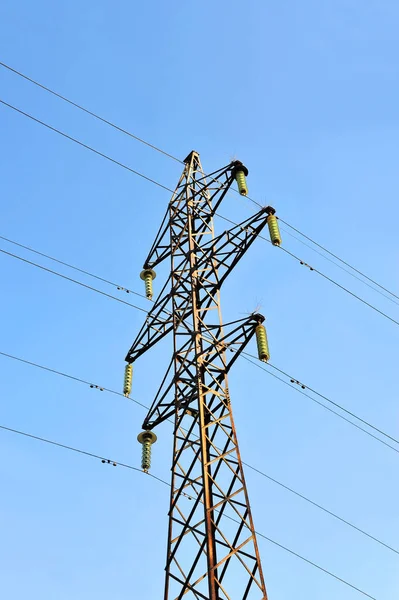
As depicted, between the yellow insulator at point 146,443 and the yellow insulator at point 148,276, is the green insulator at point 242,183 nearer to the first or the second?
the yellow insulator at point 148,276

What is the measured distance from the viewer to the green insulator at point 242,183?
1698 cm

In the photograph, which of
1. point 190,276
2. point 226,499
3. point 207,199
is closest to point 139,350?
point 190,276

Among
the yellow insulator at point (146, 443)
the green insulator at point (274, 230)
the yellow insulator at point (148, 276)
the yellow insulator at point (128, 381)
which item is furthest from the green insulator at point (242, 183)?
the yellow insulator at point (146, 443)

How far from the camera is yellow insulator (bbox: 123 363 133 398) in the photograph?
15.8 m

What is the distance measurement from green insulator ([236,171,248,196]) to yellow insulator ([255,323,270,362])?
472 cm

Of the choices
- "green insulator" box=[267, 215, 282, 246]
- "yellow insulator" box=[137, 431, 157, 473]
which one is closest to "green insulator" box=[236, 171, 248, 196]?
"green insulator" box=[267, 215, 282, 246]

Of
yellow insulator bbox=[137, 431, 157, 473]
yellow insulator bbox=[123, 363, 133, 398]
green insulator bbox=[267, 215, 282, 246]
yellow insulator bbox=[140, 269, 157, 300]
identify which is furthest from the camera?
yellow insulator bbox=[140, 269, 157, 300]

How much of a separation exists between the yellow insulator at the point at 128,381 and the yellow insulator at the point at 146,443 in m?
1.82

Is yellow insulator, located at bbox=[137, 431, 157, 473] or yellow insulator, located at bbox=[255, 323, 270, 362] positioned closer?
yellow insulator, located at bbox=[255, 323, 270, 362]

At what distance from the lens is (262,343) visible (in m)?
13.4

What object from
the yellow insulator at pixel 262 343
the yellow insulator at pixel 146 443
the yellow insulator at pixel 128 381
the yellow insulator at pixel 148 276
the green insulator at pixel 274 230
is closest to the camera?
the yellow insulator at pixel 262 343

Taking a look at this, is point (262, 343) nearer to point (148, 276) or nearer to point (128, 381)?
point (128, 381)

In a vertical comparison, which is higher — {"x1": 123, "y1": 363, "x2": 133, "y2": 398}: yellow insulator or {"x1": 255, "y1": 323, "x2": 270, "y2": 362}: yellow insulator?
{"x1": 123, "y1": 363, "x2": 133, "y2": 398}: yellow insulator

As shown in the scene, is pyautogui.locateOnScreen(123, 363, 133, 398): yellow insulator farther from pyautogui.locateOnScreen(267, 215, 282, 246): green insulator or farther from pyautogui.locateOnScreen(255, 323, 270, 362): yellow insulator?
pyautogui.locateOnScreen(267, 215, 282, 246): green insulator
